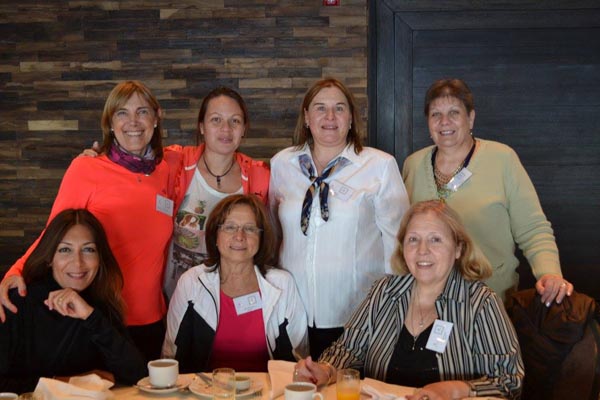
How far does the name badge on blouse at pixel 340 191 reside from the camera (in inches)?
119

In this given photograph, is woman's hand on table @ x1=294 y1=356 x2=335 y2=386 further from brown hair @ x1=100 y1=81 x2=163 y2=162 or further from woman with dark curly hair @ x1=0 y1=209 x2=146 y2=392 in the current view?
→ brown hair @ x1=100 y1=81 x2=163 y2=162

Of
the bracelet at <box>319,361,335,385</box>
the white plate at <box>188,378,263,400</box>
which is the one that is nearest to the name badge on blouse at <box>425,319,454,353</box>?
the bracelet at <box>319,361,335,385</box>

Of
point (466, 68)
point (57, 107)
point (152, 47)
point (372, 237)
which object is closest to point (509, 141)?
point (466, 68)

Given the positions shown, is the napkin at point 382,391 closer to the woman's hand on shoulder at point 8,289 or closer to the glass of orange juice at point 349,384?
the glass of orange juice at point 349,384

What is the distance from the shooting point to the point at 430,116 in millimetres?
3195

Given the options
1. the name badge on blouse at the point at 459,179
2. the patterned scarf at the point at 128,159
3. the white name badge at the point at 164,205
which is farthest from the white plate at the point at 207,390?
the name badge on blouse at the point at 459,179

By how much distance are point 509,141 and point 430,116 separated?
5.77ft

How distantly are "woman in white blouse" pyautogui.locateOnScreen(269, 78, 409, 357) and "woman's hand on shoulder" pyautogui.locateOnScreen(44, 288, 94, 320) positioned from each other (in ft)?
3.16

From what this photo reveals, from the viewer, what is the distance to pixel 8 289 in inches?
96.5

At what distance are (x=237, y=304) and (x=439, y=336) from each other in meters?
0.82

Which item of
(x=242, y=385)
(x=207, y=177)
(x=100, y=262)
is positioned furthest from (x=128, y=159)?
(x=242, y=385)

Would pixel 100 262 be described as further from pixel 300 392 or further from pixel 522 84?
pixel 522 84

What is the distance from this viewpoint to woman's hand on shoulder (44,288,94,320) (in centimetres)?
238

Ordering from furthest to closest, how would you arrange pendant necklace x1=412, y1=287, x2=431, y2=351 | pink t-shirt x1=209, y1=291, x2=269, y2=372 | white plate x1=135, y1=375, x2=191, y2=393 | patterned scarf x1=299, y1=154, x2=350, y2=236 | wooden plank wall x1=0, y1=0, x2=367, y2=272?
wooden plank wall x1=0, y1=0, x2=367, y2=272, patterned scarf x1=299, y1=154, x2=350, y2=236, pink t-shirt x1=209, y1=291, x2=269, y2=372, pendant necklace x1=412, y1=287, x2=431, y2=351, white plate x1=135, y1=375, x2=191, y2=393
